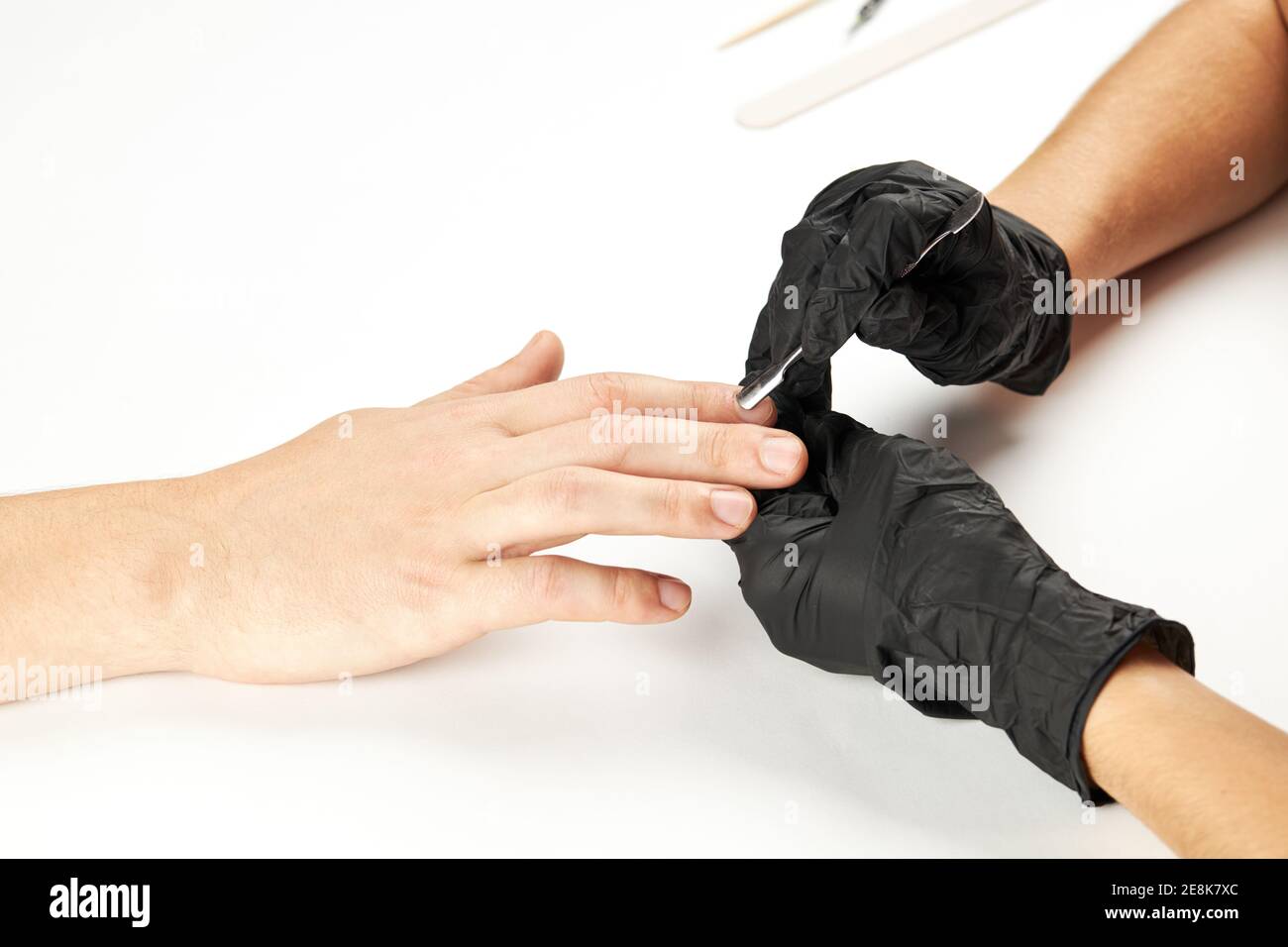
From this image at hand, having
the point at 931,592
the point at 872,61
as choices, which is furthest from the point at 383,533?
the point at 872,61

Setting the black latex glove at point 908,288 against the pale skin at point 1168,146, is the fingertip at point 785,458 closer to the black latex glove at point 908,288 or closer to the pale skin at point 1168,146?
the black latex glove at point 908,288

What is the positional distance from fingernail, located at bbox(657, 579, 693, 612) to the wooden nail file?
1.26 metres

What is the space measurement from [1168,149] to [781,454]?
878mm

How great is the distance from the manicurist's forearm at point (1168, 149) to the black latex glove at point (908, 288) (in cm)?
17

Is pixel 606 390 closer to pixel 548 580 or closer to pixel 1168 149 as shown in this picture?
pixel 548 580

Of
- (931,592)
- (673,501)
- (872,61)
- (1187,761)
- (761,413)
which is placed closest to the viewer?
(1187,761)

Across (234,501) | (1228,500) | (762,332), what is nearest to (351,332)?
(234,501)

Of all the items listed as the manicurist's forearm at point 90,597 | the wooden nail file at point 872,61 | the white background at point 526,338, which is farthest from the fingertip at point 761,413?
the wooden nail file at point 872,61

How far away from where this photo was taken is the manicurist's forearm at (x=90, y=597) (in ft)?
4.53

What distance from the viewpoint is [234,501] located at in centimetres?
145

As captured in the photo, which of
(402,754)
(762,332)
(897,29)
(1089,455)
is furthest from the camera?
(897,29)

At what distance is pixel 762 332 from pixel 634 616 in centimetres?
37

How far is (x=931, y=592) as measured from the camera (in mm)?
1154
